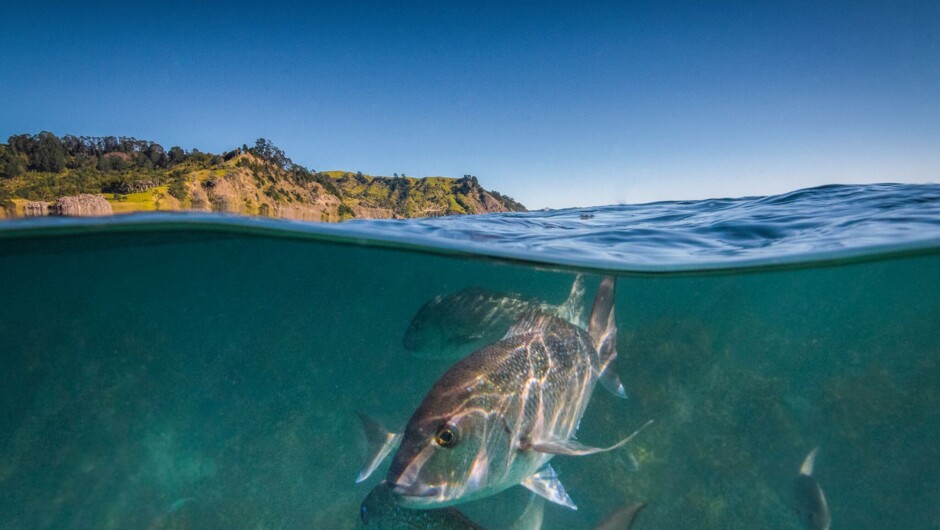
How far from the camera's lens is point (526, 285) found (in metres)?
14.2

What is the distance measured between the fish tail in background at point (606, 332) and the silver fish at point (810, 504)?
403 cm

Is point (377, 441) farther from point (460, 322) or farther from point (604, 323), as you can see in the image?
point (604, 323)

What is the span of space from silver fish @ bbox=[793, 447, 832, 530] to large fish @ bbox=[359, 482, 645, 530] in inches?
165

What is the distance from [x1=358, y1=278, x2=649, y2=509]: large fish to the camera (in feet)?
9.75

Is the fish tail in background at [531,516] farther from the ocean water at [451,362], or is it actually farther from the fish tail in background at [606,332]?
the fish tail in background at [606,332]

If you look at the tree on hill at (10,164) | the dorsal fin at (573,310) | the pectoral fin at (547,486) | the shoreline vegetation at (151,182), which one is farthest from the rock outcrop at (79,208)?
the tree on hill at (10,164)

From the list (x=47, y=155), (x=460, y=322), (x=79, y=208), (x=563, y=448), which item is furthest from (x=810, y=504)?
(x=47, y=155)

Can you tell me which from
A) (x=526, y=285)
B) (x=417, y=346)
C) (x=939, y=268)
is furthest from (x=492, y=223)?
(x=939, y=268)

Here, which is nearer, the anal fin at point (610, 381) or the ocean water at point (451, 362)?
the anal fin at point (610, 381)

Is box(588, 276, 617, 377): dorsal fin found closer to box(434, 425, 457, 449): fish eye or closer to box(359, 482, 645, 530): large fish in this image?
box(359, 482, 645, 530): large fish

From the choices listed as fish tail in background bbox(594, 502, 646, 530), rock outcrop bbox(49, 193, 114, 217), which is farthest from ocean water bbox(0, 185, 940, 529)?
fish tail in background bbox(594, 502, 646, 530)

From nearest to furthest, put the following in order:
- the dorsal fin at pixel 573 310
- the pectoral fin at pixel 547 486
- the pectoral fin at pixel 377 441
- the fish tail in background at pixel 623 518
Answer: the pectoral fin at pixel 547 486 < the fish tail in background at pixel 623 518 < the pectoral fin at pixel 377 441 < the dorsal fin at pixel 573 310

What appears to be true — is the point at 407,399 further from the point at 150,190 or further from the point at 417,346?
the point at 150,190

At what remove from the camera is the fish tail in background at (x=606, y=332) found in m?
5.27
